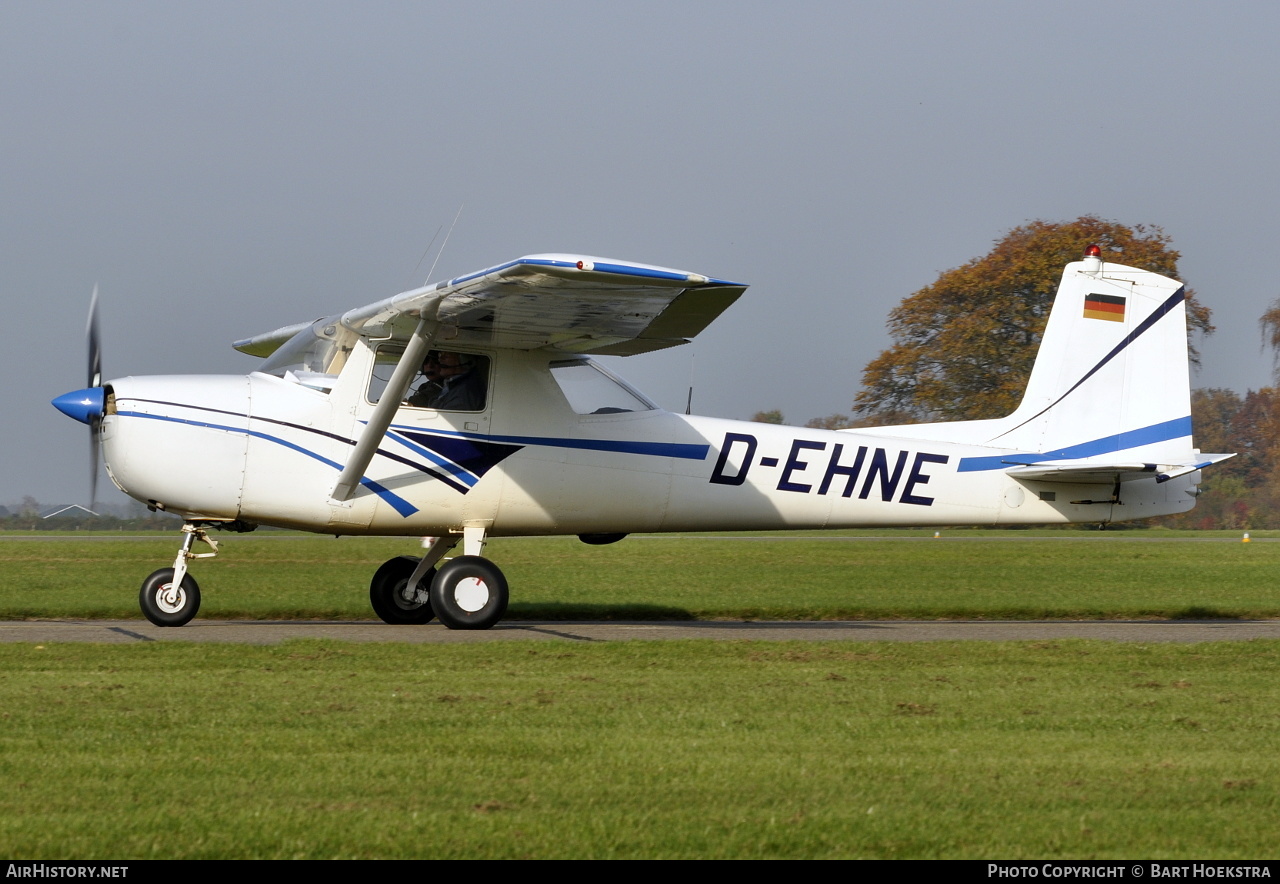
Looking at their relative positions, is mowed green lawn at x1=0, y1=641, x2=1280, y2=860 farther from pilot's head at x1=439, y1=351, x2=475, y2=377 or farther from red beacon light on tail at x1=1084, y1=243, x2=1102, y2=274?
red beacon light on tail at x1=1084, y1=243, x2=1102, y2=274

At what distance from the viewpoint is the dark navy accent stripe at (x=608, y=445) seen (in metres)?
11.1

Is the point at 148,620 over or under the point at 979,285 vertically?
under

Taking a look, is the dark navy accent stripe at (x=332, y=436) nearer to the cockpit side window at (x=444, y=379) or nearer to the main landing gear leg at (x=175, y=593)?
the cockpit side window at (x=444, y=379)

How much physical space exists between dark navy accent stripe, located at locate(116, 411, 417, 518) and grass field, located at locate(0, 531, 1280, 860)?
6.55 ft

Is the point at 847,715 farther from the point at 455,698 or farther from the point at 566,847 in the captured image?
→ the point at 566,847

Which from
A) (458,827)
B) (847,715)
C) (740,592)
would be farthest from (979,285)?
(458,827)

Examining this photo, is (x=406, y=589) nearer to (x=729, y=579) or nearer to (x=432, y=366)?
(x=432, y=366)

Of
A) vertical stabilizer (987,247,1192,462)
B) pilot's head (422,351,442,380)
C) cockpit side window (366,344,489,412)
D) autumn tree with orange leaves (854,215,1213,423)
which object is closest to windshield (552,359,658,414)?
cockpit side window (366,344,489,412)

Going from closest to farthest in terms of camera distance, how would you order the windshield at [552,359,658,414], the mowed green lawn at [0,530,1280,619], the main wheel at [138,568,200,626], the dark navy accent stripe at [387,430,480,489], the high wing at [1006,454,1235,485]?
the main wheel at [138,568,200,626], the dark navy accent stripe at [387,430,480,489], the windshield at [552,359,658,414], the high wing at [1006,454,1235,485], the mowed green lawn at [0,530,1280,619]

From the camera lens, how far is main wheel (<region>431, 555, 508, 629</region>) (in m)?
10.8

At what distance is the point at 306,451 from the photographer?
1066 centimetres
